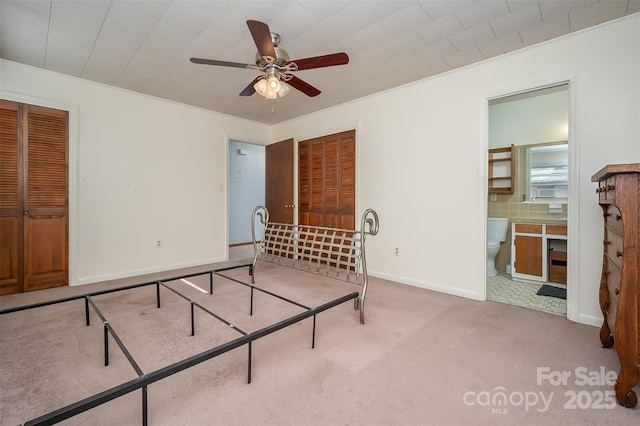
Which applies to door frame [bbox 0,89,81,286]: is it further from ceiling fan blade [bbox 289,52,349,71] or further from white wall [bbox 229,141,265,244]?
white wall [bbox 229,141,265,244]

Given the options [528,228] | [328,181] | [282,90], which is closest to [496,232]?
[528,228]

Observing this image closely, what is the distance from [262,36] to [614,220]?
250cm

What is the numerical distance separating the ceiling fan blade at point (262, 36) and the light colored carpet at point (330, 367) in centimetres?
216

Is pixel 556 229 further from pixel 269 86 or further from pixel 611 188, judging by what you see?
pixel 269 86

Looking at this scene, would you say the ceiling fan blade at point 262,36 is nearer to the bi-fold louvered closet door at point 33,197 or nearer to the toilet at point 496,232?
the bi-fold louvered closet door at point 33,197

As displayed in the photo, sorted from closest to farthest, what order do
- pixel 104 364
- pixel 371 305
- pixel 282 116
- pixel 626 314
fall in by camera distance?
pixel 626 314
pixel 104 364
pixel 371 305
pixel 282 116

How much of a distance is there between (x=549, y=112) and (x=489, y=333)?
3456 millimetres

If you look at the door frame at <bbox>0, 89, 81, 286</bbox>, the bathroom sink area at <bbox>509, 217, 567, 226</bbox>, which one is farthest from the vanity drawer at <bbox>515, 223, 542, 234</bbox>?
the door frame at <bbox>0, 89, 81, 286</bbox>

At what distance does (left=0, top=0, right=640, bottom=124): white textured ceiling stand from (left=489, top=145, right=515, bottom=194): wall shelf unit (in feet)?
6.07

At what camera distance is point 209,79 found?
3422mm

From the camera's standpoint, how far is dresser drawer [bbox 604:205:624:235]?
5.03 feet

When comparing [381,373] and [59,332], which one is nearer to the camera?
[381,373]

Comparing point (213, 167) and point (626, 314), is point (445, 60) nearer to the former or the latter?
point (626, 314)

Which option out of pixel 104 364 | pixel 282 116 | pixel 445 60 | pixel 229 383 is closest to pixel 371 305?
pixel 229 383
